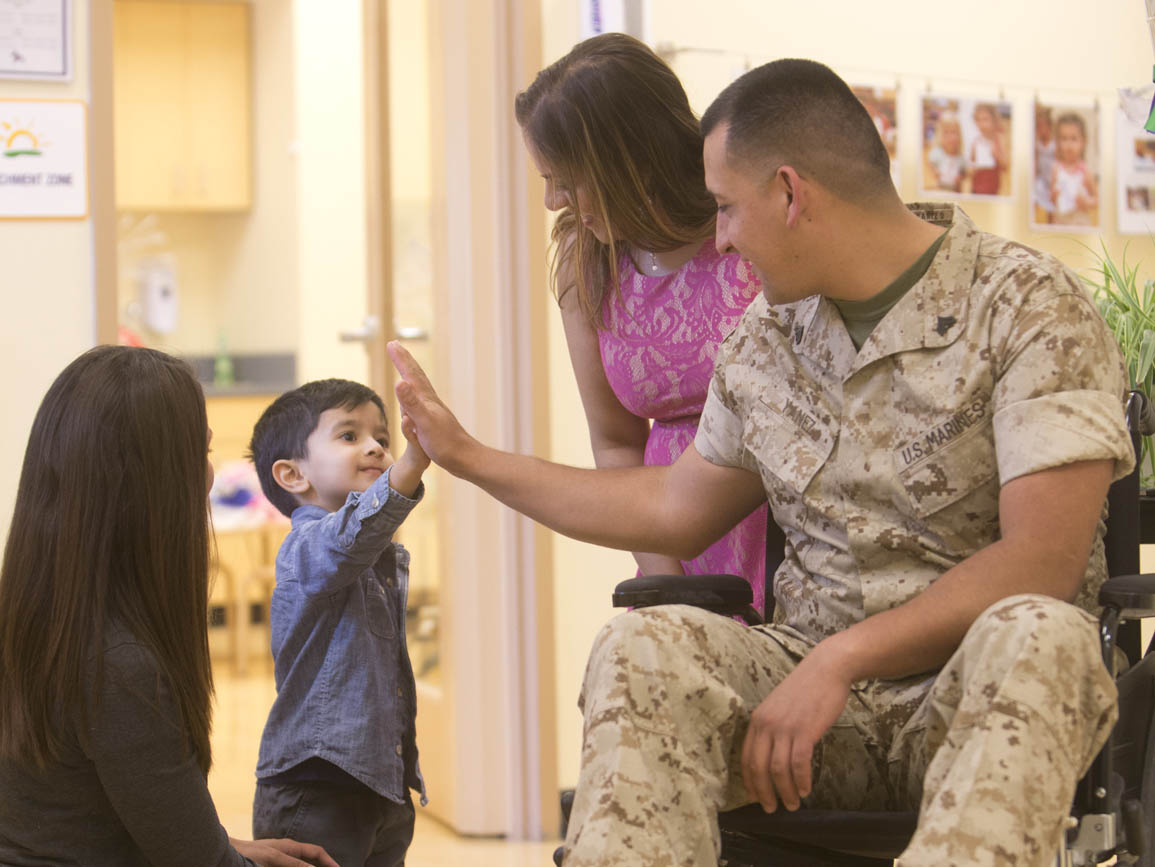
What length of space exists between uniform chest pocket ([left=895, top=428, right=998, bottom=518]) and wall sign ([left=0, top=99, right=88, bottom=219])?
187 centimetres

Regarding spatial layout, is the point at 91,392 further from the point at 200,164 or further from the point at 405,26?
the point at 200,164

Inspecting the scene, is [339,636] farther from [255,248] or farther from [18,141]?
[255,248]

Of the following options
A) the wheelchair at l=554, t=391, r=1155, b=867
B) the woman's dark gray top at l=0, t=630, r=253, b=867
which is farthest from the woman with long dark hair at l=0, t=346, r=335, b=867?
the wheelchair at l=554, t=391, r=1155, b=867

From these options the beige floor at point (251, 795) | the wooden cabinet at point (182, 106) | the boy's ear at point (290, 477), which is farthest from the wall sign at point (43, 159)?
the wooden cabinet at point (182, 106)

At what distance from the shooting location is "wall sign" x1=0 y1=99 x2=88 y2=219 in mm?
2676

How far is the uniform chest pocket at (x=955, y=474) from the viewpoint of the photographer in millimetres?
1424

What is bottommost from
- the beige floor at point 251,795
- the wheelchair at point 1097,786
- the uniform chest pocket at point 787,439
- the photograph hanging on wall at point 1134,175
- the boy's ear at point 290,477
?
the beige floor at point 251,795

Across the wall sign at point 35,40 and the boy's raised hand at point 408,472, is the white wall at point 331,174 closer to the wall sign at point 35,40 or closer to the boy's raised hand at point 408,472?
the wall sign at point 35,40

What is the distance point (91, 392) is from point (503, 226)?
5.49 feet

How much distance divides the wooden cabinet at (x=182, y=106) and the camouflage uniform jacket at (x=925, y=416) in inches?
202

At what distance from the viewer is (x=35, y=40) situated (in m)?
2.69

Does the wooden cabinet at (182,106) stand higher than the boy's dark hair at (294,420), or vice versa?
the wooden cabinet at (182,106)

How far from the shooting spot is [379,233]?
3529mm

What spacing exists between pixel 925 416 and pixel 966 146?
5.47 ft
